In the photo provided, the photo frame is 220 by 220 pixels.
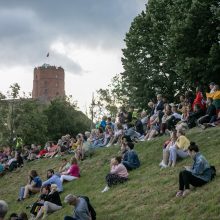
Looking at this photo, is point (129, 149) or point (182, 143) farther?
point (129, 149)

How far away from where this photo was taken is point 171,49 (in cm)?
3044

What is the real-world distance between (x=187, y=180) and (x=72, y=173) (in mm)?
9285

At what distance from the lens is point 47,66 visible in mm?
148875

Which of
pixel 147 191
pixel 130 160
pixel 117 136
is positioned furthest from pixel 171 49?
pixel 147 191

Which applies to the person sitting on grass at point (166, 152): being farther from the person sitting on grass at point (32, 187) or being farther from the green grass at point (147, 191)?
the person sitting on grass at point (32, 187)

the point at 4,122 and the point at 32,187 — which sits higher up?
the point at 4,122

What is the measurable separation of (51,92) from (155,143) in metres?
130

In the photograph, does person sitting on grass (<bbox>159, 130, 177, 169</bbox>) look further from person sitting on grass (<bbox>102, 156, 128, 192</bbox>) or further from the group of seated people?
the group of seated people

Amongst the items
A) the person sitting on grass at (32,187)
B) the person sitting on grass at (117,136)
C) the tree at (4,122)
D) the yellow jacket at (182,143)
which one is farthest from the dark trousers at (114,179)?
the tree at (4,122)

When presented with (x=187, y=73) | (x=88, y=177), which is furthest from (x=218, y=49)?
(x=88, y=177)

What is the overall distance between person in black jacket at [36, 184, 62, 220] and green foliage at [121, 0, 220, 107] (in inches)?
583

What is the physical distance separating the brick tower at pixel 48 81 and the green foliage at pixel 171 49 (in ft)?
344

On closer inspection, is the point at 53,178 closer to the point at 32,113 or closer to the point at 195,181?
the point at 195,181

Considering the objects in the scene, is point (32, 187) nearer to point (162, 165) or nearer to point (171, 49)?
point (162, 165)
